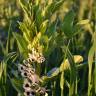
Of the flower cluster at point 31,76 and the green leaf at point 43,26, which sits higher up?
the green leaf at point 43,26

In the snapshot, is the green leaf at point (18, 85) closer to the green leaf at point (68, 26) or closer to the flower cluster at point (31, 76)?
the flower cluster at point (31, 76)

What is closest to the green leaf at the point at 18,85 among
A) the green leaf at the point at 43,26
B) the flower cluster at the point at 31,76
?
the flower cluster at the point at 31,76

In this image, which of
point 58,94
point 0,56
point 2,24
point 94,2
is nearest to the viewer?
point 58,94

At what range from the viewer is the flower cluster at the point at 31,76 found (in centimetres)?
121

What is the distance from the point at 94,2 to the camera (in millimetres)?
2789

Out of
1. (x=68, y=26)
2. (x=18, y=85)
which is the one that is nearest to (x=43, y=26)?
(x=68, y=26)

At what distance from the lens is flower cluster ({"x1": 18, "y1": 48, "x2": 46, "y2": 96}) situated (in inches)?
47.5

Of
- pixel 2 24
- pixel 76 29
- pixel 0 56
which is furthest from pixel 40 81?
pixel 2 24

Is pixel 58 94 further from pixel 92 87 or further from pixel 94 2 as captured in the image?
pixel 94 2

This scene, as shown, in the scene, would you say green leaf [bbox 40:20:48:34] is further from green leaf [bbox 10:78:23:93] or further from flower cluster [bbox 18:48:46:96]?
green leaf [bbox 10:78:23:93]

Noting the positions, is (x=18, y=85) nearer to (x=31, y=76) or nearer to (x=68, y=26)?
(x=31, y=76)

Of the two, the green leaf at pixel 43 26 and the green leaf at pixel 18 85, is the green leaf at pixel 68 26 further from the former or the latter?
the green leaf at pixel 18 85

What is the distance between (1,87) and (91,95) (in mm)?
286

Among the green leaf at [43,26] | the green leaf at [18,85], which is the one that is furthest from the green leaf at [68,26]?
the green leaf at [18,85]
